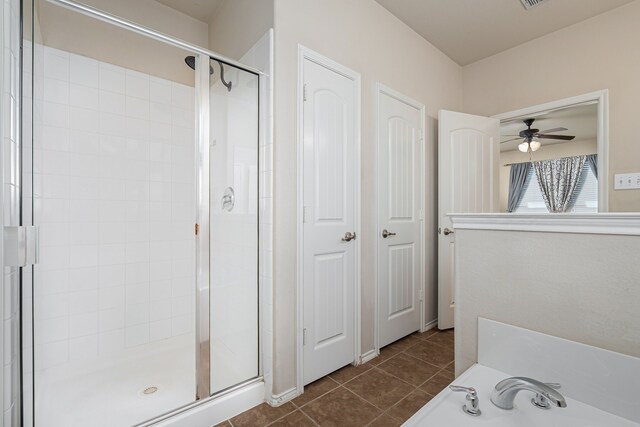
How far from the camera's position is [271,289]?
164cm

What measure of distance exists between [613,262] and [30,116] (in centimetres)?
206

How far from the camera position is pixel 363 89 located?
2119 mm

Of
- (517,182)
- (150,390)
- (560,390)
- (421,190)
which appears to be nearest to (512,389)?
(560,390)

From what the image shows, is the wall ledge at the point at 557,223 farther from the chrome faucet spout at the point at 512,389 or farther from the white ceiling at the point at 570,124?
the white ceiling at the point at 570,124

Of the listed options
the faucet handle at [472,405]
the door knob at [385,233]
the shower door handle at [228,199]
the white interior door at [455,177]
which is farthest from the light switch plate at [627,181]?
the shower door handle at [228,199]

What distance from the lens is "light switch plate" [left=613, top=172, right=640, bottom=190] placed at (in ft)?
7.16

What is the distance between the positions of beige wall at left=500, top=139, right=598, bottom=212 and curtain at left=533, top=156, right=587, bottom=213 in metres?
0.11

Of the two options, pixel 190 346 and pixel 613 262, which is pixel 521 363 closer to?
pixel 613 262

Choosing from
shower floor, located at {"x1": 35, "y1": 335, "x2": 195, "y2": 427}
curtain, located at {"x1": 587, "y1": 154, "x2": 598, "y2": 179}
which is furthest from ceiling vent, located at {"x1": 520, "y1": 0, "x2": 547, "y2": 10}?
curtain, located at {"x1": 587, "y1": 154, "x2": 598, "y2": 179}

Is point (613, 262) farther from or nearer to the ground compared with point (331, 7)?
nearer to the ground

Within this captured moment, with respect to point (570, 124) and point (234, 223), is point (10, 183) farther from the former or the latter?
point (570, 124)

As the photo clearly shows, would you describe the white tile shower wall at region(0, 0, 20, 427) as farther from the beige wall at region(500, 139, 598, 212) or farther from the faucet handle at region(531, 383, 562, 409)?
the beige wall at region(500, 139, 598, 212)

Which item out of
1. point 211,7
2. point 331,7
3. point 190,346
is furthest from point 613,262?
point 211,7

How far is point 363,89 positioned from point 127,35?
174 centimetres
